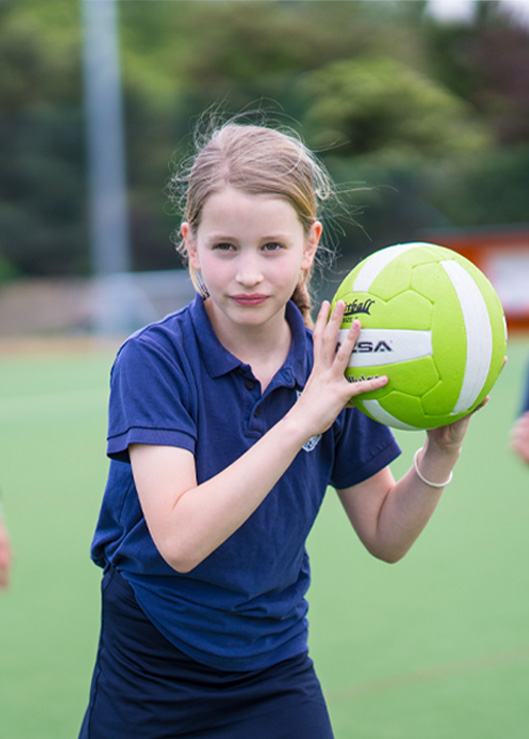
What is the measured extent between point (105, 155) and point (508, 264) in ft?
30.0

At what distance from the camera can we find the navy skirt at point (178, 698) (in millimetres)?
2312

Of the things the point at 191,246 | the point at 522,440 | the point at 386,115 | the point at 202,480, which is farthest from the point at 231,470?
the point at 386,115

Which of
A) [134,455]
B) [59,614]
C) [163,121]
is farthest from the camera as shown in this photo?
[163,121]

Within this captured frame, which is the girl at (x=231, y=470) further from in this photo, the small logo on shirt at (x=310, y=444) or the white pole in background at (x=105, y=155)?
the white pole in background at (x=105, y=155)

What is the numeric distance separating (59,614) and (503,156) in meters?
21.8

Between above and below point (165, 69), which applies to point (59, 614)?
below

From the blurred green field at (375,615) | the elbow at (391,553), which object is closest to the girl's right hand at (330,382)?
the elbow at (391,553)

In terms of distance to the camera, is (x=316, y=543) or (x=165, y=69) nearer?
(x=316, y=543)

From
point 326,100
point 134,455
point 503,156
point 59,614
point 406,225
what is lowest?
point 59,614

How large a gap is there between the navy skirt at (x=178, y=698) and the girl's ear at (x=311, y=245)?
871 millimetres

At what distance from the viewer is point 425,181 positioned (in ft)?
80.9

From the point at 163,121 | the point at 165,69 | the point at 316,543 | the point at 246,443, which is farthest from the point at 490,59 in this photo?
the point at 246,443

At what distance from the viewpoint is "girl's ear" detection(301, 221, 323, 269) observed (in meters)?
2.35

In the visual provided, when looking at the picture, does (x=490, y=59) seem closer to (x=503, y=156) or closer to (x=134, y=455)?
(x=503, y=156)
